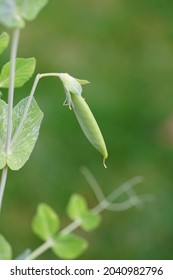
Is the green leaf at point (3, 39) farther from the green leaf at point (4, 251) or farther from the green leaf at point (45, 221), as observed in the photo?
the green leaf at point (45, 221)

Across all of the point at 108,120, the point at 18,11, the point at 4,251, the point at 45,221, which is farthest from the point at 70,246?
the point at 108,120

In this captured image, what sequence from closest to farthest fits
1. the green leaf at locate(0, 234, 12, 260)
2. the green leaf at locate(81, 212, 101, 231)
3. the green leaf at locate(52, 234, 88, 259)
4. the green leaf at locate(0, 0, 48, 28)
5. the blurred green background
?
1. the green leaf at locate(0, 0, 48, 28)
2. the green leaf at locate(0, 234, 12, 260)
3. the green leaf at locate(52, 234, 88, 259)
4. the green leaf at locate(81, 212, 101, 231)
5. the blurred green background

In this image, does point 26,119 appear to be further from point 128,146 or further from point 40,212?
point 128,146

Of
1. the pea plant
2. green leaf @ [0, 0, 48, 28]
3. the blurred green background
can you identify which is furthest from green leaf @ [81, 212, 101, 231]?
the blurred green background

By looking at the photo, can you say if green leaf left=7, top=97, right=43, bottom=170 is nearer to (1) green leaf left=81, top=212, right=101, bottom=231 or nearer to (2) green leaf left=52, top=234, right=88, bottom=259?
(2) green leaf left=52, top=234, right=88, bottom=259
